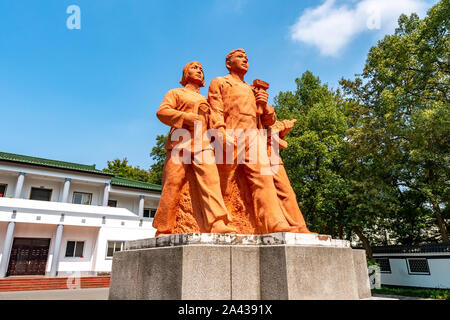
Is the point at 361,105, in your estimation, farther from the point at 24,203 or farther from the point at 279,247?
the point at 24,203

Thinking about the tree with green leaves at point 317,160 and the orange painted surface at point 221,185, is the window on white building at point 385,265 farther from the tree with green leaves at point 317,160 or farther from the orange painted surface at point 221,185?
the orange painted surface at point 221,185

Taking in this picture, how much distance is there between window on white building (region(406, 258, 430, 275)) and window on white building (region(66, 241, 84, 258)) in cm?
2048

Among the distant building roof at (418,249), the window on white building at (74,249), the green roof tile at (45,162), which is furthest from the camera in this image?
the window on white building at (74,249)

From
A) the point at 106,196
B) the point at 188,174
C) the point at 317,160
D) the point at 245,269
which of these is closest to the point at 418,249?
the point at 317,160

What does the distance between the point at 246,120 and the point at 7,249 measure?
19.5 meters

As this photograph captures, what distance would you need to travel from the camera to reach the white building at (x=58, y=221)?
19.0 metres

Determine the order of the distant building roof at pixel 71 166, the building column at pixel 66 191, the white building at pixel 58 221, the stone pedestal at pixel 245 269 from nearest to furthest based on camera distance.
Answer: the stone pedestal at pixel 245 269, the white building at pixel 58 221, the building column at pixel 66 191, the distant building roof at pixel 71 166

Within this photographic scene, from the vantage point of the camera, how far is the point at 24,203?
1923 cm

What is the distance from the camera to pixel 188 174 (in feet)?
15.3

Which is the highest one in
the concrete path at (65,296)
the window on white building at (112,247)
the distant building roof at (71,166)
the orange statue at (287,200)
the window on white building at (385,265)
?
the distant building roof at (71,166)

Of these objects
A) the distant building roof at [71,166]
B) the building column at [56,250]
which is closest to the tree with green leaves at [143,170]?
the distant building roof at [71,166]

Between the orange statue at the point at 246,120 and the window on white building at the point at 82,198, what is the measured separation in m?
22.0

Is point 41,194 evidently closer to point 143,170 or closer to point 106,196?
point 106,196
